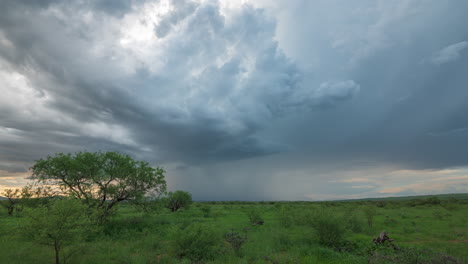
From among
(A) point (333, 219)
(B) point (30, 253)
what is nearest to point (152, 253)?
(B) point (30, 253)

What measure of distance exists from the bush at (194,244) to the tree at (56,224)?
6.34 metres

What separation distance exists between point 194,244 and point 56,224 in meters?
8.84

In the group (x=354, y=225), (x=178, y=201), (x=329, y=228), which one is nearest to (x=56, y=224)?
(x=329, y=228)

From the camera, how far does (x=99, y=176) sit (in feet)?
89.1

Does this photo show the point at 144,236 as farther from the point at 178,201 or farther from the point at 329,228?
the point at 178,201

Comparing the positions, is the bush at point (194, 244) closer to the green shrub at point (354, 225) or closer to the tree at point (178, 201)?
the green shrub at point (354, 225)

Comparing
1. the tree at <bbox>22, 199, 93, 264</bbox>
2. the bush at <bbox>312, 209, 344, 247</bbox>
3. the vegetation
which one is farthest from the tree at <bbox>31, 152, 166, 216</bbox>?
the bush at <bbox>312, 209, 344, 247</bbox>

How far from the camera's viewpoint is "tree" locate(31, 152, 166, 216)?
26.4m

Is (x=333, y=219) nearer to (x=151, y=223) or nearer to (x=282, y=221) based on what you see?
(x=282, y=221)

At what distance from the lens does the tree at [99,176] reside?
86.5 ft

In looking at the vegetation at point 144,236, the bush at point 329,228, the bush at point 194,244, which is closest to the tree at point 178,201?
the vegetation at point 144,236

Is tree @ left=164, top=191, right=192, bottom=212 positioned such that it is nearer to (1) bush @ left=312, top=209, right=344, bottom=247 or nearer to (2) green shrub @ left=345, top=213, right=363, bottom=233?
(2) green shrub @ left=345, top=213, right=363, bottom=233

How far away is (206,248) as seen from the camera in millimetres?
17094

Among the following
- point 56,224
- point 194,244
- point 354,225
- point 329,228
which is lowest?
point 354,225
